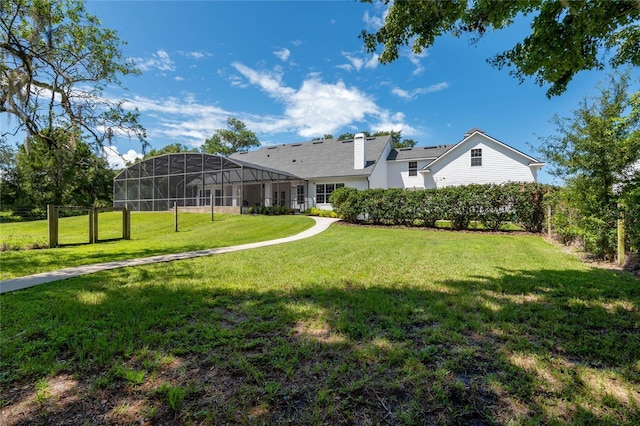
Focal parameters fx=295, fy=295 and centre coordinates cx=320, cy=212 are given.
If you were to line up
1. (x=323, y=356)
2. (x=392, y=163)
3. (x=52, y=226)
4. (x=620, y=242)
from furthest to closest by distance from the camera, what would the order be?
1. (x=392, y=163)
2. (x=52, y=226)
3. (x=620, y=242)
4. (x=323, y=356)

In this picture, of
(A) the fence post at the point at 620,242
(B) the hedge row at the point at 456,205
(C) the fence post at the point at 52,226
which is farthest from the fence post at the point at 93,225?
(A) the fence post at the point at 620,242

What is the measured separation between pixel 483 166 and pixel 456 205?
334 inches

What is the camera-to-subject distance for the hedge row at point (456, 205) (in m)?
12.6

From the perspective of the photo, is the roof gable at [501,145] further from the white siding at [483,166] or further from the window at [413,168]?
the window at [413,168]

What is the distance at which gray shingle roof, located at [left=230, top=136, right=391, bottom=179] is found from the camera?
78.6 ft

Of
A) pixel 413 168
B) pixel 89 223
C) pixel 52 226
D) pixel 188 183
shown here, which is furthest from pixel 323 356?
pixel 188 183

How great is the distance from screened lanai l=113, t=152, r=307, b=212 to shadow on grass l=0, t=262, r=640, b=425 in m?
18.8

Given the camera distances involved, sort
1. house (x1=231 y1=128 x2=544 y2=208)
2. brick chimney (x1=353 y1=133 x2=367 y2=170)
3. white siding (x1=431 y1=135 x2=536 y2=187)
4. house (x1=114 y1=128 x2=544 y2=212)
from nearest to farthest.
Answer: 1. white siding (x1=431 y1=135 x2=536 y2=187)
2. house (x1=231 y1=128 x2=544 y2=208)
3. house (x1=114 y1=128 x2=544 y2=212)
4. brick chimney (x1=353 y1=133 x2=367 y2=170)

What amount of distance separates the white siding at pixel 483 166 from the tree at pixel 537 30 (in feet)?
50.7

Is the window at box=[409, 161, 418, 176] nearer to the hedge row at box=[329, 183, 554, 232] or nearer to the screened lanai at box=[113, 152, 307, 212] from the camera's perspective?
the screened lanai at box=[113, 152, 307, 212]

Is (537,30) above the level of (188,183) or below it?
above

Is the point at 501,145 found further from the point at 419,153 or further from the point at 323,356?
the point at 323,356

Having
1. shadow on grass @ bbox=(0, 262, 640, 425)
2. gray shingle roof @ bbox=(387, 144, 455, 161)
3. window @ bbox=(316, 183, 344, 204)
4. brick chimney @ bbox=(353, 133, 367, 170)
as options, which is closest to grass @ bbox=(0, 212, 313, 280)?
shadow on grass @ bbox=(0, 262, 640, 425)

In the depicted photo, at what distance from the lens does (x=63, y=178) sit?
21875mm
